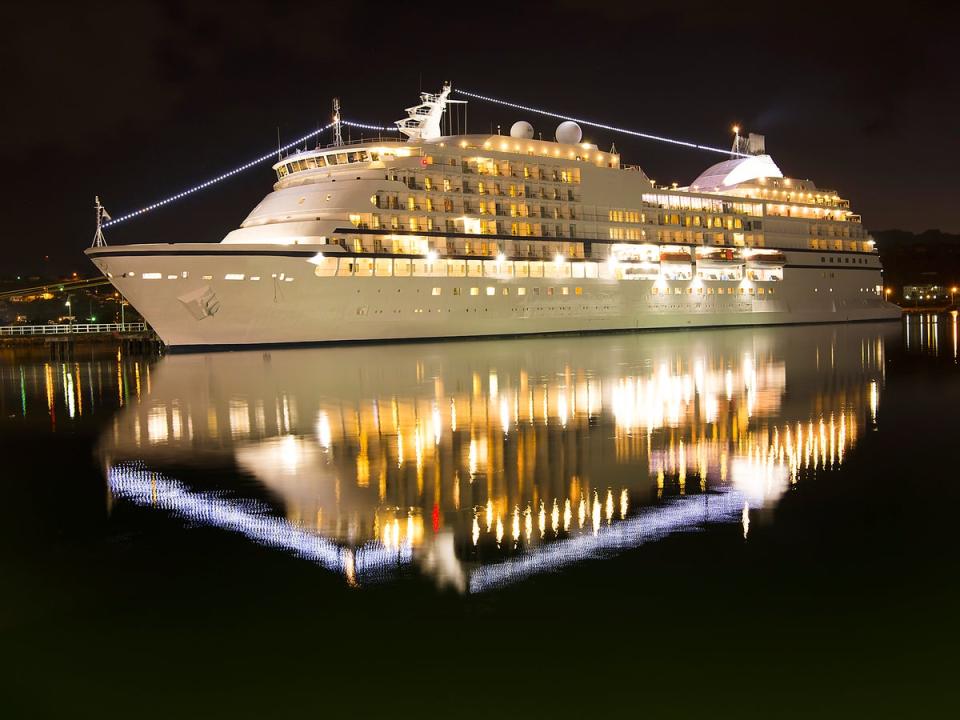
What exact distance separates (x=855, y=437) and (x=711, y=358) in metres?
17.3

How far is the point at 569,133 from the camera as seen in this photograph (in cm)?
5462

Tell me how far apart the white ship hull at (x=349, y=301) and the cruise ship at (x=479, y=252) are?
0.09 m

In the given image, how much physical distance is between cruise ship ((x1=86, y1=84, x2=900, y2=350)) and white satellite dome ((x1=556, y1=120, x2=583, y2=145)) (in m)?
0.10

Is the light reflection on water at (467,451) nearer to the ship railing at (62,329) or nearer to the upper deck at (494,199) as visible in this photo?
the upper deck at (494,199)

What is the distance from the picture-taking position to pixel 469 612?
19.1 ft

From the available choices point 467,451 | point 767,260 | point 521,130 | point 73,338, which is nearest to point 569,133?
point 521,130

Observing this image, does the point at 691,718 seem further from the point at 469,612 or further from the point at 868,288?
the point at 868,288

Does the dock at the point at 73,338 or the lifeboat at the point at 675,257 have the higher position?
the lifeboat at the point at 675,257

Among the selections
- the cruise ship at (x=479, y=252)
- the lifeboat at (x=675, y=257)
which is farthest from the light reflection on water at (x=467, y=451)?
the lifeboat at (x=675, y=257)

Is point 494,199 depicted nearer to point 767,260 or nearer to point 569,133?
point 569,133

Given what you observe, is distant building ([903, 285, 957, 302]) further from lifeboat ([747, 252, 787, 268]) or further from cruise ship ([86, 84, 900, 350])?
lifeboat ([747, 252, 787, 268])

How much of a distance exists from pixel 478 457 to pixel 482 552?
4.38 m

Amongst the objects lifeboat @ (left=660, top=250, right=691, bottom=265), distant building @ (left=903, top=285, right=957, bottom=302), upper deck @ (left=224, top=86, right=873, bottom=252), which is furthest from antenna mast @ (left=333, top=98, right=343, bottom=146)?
distant building @ (left=903, top=285, right=957, bottom=302)

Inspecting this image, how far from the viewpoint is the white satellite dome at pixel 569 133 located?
179 ft
